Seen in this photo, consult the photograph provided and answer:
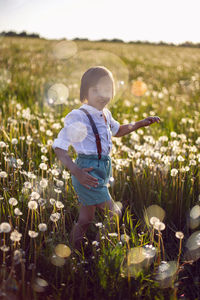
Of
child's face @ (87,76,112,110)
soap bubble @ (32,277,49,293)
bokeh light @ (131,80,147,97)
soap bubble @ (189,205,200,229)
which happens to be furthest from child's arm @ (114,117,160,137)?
bokeh light @ (131,80,147,97)

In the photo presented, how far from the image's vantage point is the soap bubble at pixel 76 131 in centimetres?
237

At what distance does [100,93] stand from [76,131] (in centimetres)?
38

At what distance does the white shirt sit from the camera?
2.36 m

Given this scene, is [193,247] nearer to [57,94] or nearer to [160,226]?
[160,226]

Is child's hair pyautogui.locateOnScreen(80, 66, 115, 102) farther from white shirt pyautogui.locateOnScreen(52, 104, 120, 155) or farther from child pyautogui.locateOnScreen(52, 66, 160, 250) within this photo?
white shirt pyautogui.locateOnScreen(52, 104, 120, 155)

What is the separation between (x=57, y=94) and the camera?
6.93m

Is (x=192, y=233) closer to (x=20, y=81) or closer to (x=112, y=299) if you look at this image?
(x=112, y=299)

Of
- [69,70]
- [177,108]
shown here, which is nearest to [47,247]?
[177,108]

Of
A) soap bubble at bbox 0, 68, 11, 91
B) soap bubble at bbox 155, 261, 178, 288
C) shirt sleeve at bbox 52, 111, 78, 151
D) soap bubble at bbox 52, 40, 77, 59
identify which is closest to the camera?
soap bubble at bbox 155, 261, 178, 288

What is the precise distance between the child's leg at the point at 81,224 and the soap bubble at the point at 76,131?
544 millimetres

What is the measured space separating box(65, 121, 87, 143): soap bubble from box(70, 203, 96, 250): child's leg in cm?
54

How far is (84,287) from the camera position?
1989mm

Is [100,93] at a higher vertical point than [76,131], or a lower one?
higher

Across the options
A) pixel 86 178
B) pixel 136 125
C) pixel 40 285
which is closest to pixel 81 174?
pixel 86 178
